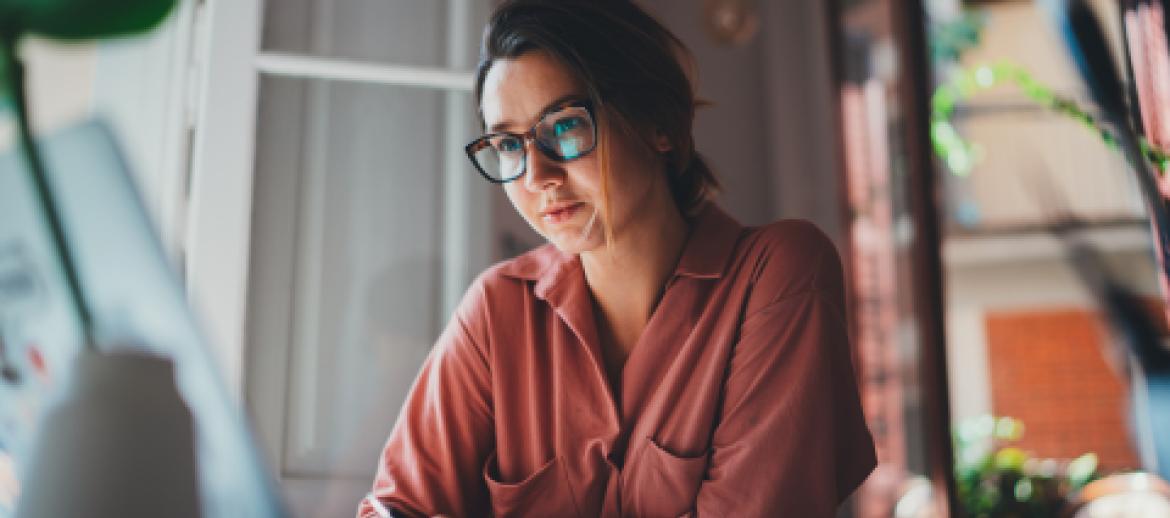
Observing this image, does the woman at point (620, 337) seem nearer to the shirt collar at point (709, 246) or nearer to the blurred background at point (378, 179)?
the shirt collar at point (709, 246)

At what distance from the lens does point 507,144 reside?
3.08 feet

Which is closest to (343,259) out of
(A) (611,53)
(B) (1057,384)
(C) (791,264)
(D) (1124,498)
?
(A) (611,53)

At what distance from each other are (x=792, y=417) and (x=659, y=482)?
0.14 metres

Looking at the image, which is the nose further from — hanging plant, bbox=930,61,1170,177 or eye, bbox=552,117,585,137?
hanging plant, bbox=930,61,1170,177

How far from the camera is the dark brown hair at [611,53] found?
0.93m

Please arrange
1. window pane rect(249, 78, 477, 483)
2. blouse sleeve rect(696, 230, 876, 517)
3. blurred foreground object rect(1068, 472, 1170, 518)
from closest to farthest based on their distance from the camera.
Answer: blouse sleeve rect(696, 230, 876, 517), window pane rect(249, 78, 477, 483), blurred foreground object rect(1068, 472, 1170, 518)

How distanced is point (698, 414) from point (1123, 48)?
905 mm

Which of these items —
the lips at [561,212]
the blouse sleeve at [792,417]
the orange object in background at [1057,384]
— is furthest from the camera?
the orange object in background at [1057,384]

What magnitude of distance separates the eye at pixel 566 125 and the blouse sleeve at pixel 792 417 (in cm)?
25

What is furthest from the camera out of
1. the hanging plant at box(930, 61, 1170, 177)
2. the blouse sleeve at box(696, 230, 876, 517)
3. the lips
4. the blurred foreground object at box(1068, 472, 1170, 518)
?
the hanging plant at box(930, 61, 1170, 177)

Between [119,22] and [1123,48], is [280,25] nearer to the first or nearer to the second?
[119,22]

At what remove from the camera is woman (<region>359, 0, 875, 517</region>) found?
881mm

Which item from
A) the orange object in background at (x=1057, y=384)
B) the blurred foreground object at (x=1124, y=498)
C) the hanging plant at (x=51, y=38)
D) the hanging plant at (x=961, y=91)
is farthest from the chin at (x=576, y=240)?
the orange object in background at (x=1057, y=384)

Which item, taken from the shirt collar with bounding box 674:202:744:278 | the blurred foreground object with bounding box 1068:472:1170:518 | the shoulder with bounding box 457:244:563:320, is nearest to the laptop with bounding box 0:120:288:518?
the shoulder with bounding box 457:244:563:320
